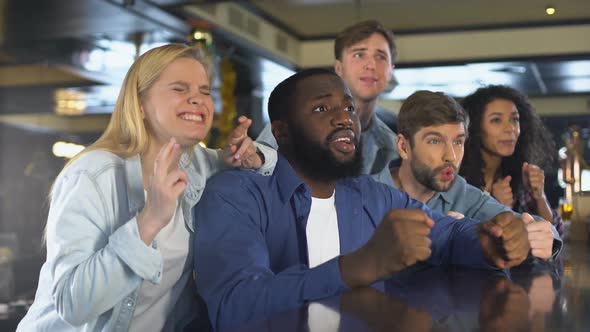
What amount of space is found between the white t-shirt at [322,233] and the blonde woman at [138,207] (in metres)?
0.15

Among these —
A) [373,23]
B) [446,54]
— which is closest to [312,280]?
[373,23]

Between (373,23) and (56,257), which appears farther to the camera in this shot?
(373,23)

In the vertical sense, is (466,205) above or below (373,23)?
below

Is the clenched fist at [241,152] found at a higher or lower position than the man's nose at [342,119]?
lower

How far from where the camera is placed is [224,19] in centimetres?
746

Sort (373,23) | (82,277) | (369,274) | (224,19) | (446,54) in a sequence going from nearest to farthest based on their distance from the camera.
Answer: (369,274) → (82,277) → (373,23) → (224,19) → (446,54)

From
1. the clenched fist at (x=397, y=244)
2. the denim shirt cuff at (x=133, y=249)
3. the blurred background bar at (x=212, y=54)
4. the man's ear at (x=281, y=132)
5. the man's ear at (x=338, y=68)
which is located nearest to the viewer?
the clenched fist at (x=397, y=244)

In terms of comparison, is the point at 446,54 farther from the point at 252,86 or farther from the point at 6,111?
the point at 6,111

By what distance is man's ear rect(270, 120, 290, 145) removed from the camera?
173cm

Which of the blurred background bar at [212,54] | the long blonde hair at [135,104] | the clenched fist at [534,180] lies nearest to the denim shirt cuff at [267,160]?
the long blonde hair at [135,104]

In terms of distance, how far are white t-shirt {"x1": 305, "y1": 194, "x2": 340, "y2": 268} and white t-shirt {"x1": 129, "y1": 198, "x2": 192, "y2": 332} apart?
0.27 meters

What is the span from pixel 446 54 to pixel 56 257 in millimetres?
8224

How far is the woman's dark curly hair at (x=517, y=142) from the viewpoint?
2736 millimetres

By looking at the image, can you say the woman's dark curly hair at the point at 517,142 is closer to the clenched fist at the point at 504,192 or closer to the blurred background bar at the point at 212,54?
the clenched fist at the point at 504,192
